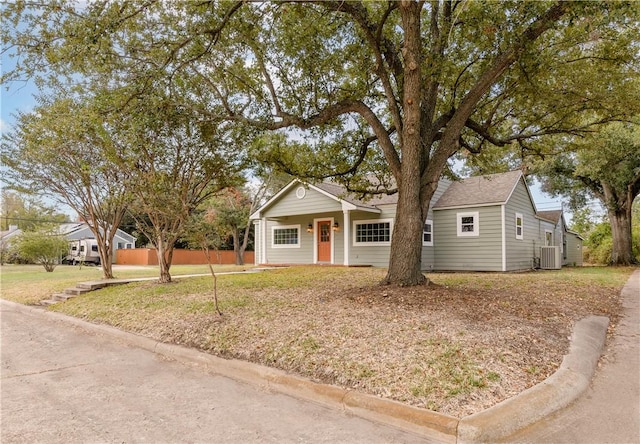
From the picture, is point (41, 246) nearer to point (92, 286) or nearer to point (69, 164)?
point (69, 164)

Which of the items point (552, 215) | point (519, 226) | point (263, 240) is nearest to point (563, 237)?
point (552, 215)

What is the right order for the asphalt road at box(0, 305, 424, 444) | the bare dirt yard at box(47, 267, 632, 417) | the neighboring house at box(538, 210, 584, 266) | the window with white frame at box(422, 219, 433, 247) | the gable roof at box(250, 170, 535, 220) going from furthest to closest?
the neighboring house at box(538, 210, 584, 266), the window with white frame at box(422, 219, 433, 247), the gable roof at box(250, 170, 535, 220), the bare dirt yard at box(47, 267, 632, 417), the asphalt road at box(0, 305, 424, 444)

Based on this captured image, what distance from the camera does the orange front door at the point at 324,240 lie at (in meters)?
17.9

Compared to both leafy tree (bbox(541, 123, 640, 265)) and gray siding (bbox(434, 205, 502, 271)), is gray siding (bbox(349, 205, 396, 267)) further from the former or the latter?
leafy tree (bbox(541, 123, 640, 265))

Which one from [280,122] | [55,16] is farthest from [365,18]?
[55,16]

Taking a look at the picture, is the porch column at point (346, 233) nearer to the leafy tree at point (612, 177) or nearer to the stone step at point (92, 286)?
the stone step at point (92, 286)

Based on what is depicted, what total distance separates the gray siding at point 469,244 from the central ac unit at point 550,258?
4.80 meters

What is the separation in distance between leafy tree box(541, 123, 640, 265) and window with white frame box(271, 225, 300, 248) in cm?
1279

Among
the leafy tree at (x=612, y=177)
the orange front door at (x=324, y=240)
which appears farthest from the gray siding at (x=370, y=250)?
the leafy tree at (x=612, y=177)

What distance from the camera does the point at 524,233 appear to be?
16.5m

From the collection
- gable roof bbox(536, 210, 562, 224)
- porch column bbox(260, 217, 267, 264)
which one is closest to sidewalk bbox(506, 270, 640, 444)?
porch column bbox(260, 217, 267, 264)

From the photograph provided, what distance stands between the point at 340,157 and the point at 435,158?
2939mm

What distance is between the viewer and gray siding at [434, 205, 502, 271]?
572 inches

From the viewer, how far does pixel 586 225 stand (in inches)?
1383
